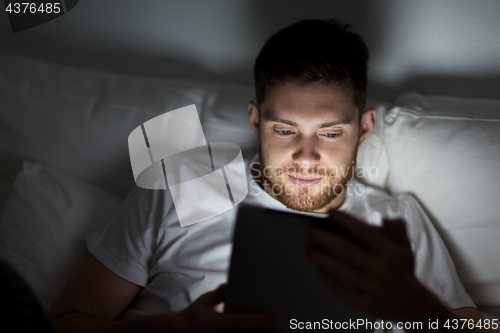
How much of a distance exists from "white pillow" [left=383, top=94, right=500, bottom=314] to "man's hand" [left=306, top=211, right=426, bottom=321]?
15.7 inches

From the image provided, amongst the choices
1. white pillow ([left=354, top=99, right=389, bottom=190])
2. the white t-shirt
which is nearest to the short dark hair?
white pillow ([left=354, top=99, right=389, bottom=190])

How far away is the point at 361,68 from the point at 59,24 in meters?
1.10

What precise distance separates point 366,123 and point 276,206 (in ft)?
1.17

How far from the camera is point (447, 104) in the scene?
1.07 meters

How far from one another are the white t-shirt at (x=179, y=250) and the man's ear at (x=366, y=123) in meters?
0.21

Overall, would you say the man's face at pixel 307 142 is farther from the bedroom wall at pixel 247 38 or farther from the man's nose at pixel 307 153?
the bedroom wall at pixel 247 38

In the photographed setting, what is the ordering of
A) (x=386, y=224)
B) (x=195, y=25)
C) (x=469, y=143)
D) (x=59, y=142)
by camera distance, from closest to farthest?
(x=386, y=224)
(x=469, y=143)
(x=59, y=142)
(x=195, y=25)

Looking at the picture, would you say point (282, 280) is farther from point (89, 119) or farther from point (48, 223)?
point (89, 119)

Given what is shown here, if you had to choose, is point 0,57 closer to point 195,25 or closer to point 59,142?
point 59,142

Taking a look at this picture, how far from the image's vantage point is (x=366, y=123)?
1.09 meters

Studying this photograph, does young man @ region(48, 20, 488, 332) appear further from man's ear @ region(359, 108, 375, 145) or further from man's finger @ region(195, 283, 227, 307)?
man's finger @ region(195, 283, 227, 307)

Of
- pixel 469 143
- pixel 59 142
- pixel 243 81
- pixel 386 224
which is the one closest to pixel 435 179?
pixel 469 143

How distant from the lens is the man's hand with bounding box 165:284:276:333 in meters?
0.66

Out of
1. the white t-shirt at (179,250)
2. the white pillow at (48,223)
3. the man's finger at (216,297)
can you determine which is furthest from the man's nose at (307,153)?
the white pillow at (48,223)
